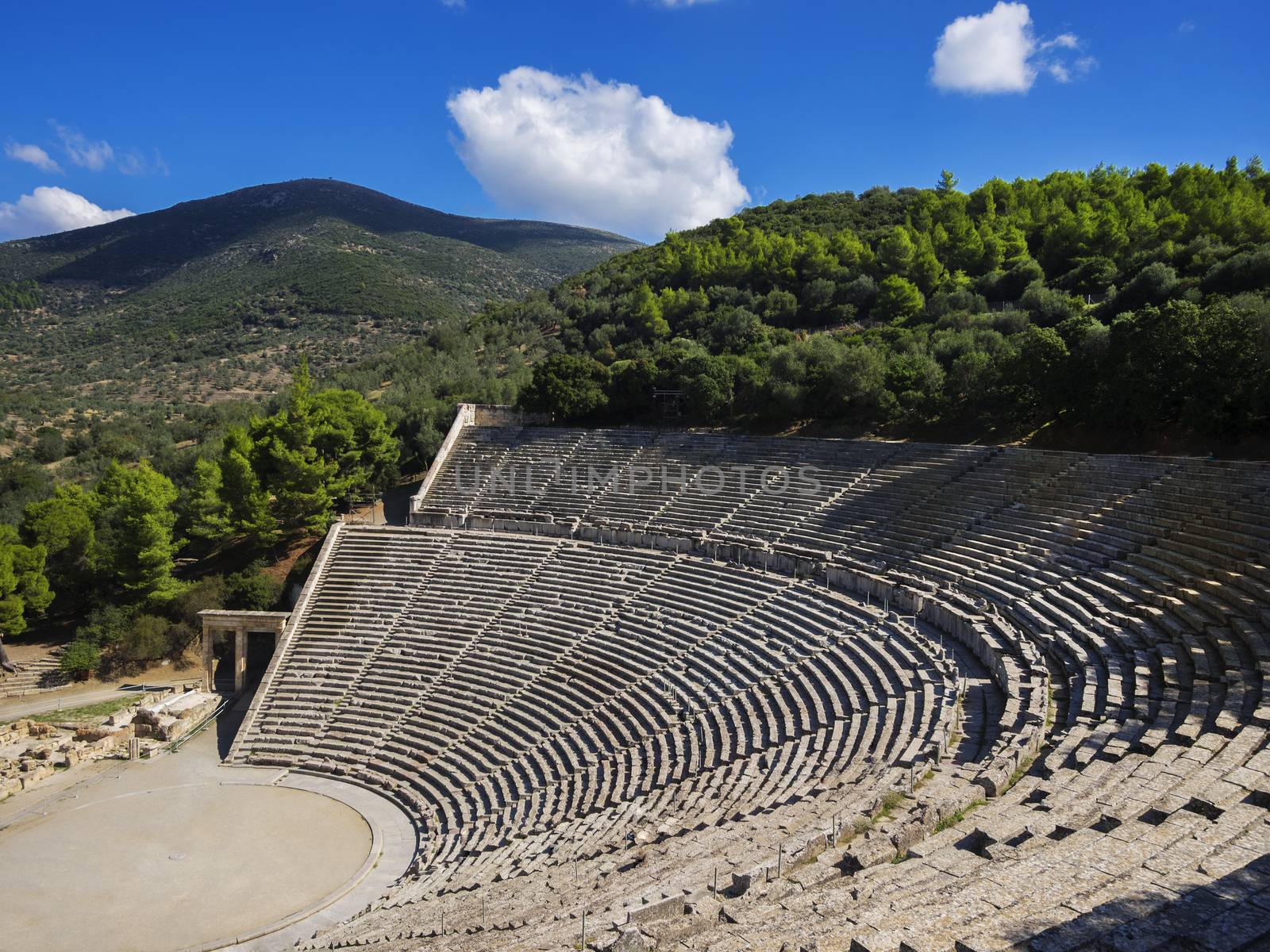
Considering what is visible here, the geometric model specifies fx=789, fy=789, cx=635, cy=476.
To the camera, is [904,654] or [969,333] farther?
[969,333]

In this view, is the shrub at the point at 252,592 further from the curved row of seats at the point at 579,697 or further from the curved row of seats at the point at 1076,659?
the curved row of seats at the point at 1076,659

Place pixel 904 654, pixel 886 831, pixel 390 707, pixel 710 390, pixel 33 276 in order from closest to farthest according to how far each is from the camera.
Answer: pixel 886 831 → pixel 904 654 → pixel 390 707 → pixel 710 390 → pixel 33 276

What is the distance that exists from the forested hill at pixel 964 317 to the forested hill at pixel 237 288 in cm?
2480

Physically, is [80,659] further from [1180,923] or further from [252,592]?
[1180,923]

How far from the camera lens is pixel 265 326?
2899 inches

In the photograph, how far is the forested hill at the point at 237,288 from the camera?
66.1 m

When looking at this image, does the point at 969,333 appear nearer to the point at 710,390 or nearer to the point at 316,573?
the point at 710,390

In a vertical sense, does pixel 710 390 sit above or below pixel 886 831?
above

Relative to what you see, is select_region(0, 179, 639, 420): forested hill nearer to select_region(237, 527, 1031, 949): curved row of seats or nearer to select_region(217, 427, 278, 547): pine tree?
select_region(217, 427, 278, 547): pine tree

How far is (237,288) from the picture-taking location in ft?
266

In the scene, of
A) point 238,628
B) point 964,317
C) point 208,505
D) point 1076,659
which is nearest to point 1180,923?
point 1076,659

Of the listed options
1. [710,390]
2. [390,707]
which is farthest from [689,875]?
[710,390]

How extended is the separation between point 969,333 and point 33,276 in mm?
100331

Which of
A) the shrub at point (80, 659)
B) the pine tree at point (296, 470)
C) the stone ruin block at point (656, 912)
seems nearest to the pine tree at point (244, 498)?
the pine tree at point (296, 470)
